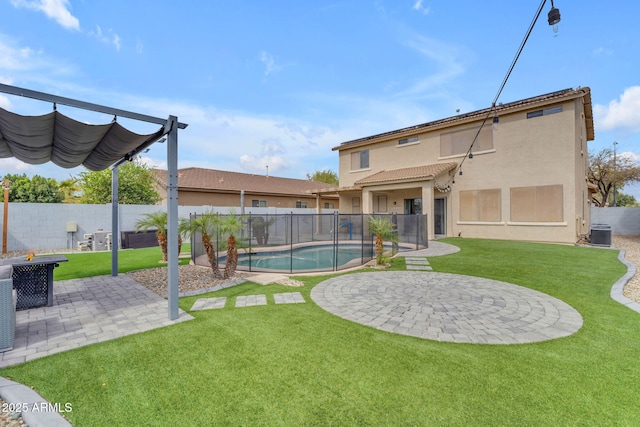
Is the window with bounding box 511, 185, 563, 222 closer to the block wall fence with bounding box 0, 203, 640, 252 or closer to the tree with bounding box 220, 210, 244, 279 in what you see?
the tree with bounding box 220, 210, 244, 279

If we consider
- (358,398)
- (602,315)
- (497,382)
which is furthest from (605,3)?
(358,398)

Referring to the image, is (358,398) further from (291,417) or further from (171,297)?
(171,297)

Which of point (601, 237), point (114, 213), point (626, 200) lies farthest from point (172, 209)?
point (626, 200)

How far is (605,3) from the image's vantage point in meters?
6.07

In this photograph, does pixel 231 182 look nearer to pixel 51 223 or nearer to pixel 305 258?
pixel 51 223

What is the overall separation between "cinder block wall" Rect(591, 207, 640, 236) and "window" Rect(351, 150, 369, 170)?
16.0 m

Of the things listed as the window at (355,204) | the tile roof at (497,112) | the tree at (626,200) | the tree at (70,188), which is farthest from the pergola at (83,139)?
the tree at (626,200)

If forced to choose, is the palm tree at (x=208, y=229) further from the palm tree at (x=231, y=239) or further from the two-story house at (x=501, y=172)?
the two-story house at (x=501, y=172)

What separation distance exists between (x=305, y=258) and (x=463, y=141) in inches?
440

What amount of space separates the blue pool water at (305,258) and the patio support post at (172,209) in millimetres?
3673

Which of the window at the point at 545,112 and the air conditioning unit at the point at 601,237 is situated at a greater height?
the window at the point at 545,112

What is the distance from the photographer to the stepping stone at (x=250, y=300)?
16.3ft

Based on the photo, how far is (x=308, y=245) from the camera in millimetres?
14203

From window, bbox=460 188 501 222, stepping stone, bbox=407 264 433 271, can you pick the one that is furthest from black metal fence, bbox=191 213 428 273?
window, bbox=460 188 501 222
